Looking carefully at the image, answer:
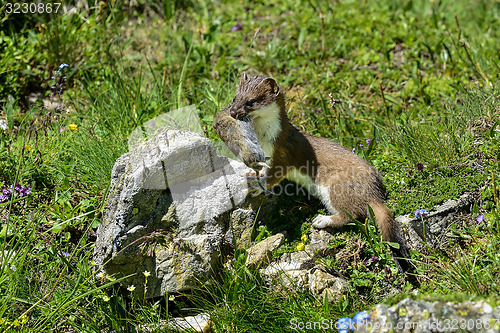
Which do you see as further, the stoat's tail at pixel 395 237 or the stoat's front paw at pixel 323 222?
the stoat's front paw at pixel 323 222

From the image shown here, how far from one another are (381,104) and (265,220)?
2.27 meters

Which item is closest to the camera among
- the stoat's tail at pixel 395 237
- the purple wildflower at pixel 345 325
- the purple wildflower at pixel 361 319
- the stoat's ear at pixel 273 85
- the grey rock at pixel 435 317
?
the grey rock at pixel 435 317

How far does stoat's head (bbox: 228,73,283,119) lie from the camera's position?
153 inches

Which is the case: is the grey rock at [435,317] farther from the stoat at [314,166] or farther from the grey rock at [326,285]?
the stoat at [314,166]

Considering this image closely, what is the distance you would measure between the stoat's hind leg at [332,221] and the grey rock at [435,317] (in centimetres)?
133

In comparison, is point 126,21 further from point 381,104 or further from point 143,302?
point 143,302

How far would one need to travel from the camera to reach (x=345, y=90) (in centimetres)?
562

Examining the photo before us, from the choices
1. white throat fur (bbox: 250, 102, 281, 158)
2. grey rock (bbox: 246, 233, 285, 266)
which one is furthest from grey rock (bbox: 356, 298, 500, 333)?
white throat fur (bbox: 250, 102, 281, 158)

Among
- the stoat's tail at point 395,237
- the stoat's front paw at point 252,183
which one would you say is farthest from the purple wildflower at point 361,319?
the stoat's front paw at point 252,183

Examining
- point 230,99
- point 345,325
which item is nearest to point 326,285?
point 345,325

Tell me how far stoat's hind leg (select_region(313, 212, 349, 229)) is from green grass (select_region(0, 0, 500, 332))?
11 centimetres

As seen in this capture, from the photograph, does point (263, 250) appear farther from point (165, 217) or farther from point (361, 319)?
point (361, 319)

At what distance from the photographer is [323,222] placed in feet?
12.8

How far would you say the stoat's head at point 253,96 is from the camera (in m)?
3.89
